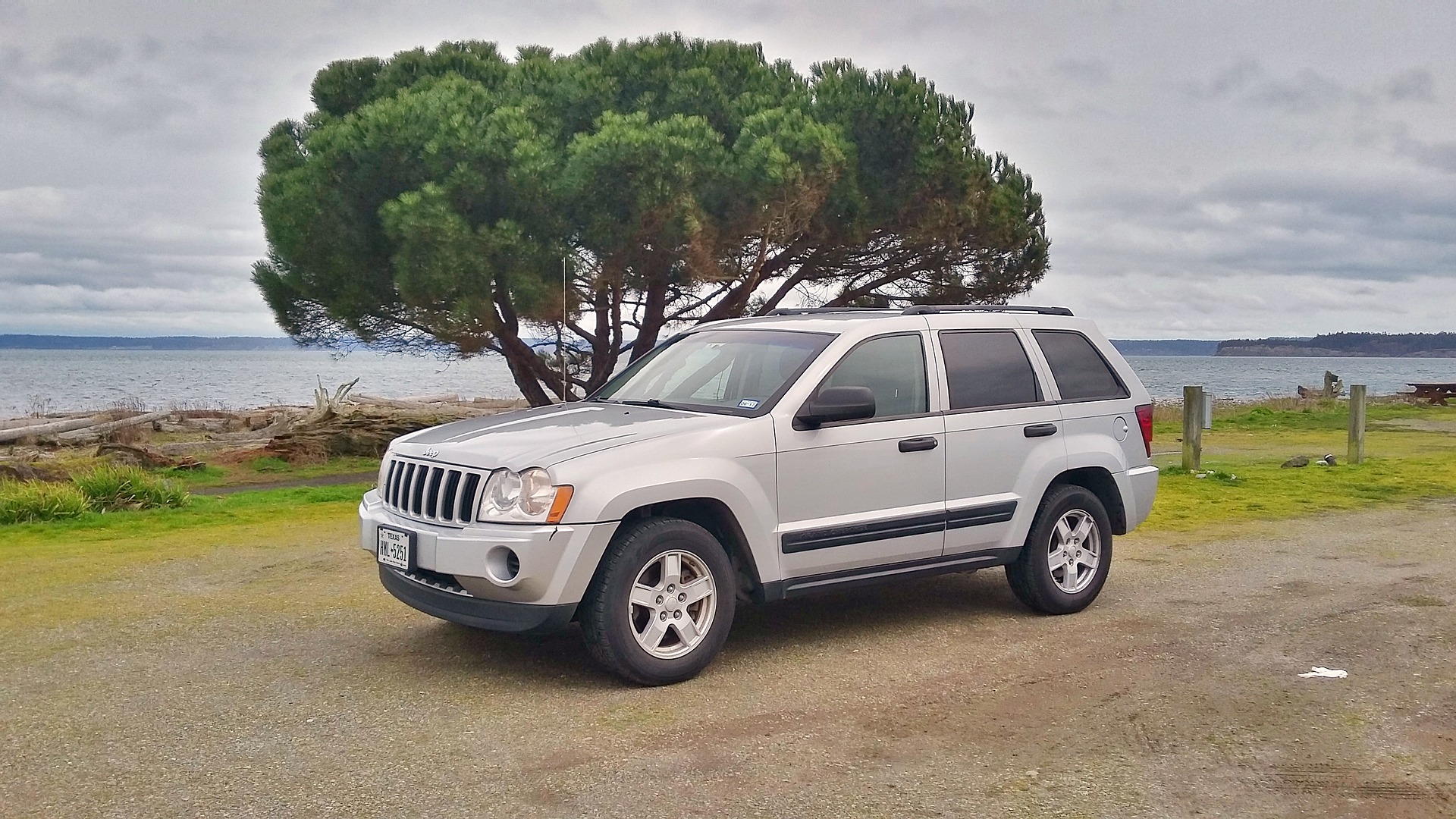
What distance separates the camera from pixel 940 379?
722cm

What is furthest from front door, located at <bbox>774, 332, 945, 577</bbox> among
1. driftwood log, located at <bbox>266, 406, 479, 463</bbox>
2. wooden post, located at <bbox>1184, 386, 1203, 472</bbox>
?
driftwood log, located at <bbox>266, 406, 479, 463</bbox>

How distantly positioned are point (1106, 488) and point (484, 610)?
414 cm

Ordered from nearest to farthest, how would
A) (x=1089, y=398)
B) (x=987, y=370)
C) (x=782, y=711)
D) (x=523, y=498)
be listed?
(x=782, y=711) → (x=523, y=498) → (x=987, y=370) → (x=1089, y=398)

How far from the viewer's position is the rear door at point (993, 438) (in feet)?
23.4

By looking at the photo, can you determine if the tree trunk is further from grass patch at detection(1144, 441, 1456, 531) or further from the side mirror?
the side mirror

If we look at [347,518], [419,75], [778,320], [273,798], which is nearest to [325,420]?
[419,75]

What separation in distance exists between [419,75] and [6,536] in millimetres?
12352

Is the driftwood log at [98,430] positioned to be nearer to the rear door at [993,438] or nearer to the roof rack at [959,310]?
the roof rack at [959,310]

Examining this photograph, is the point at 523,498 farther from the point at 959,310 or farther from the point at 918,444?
the point at 959,310

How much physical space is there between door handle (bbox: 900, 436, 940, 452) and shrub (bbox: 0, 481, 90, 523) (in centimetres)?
945

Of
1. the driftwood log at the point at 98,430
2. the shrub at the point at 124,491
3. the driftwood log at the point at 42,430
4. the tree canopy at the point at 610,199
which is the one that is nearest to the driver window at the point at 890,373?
the shrub at the point at 124,491

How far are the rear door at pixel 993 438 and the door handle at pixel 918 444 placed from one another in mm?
125

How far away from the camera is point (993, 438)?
7309 millimetres

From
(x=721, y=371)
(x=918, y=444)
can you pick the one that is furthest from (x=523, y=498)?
(x=918, y=444)
